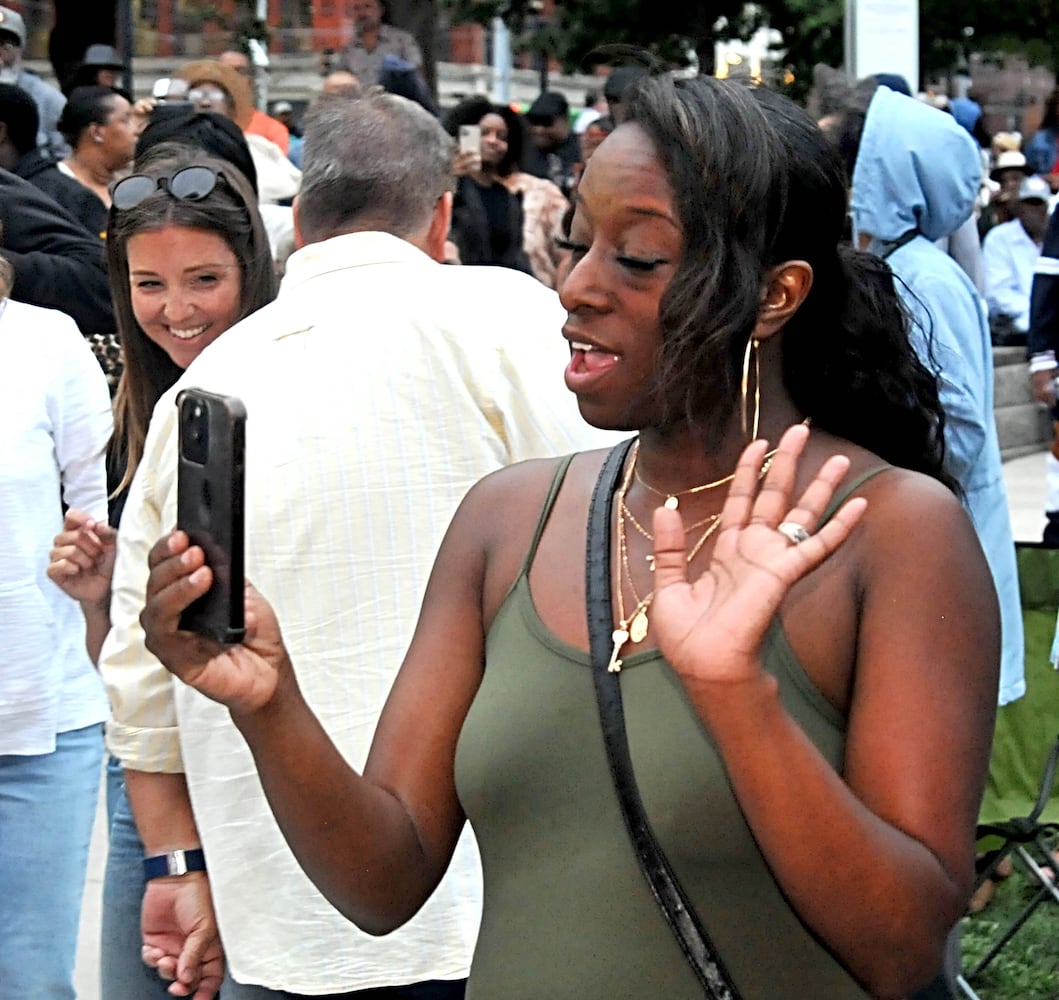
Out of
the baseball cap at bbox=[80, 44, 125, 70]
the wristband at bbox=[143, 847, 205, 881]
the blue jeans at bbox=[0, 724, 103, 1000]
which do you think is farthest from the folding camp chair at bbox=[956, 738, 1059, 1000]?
the baseball cap at bbox=[80, 44, 125, 70]

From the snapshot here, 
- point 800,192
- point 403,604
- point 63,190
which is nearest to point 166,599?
point 800,192

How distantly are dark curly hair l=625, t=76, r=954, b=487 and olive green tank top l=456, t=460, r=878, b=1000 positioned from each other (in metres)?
0.20

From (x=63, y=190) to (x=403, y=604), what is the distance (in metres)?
3.93

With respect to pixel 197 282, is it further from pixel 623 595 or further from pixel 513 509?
pixel 623 595

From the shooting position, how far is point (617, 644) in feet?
6.79

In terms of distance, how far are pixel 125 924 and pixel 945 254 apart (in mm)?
2932

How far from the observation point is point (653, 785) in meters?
1.97

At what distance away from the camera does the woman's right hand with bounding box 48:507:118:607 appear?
11.2 feet

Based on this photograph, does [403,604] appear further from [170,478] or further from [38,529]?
[38,529]

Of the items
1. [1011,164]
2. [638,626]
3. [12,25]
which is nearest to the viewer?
[638,626]

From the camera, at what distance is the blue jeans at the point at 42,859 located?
3.94m

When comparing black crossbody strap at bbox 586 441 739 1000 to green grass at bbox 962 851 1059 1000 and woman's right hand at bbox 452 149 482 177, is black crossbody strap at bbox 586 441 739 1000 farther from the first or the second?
woman's right hand at bbox 452 149 482 177

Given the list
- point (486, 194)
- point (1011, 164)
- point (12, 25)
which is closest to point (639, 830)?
point (12, 25)

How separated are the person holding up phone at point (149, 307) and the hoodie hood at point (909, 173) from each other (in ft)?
6.95
